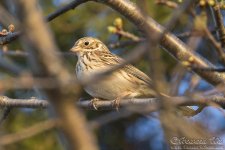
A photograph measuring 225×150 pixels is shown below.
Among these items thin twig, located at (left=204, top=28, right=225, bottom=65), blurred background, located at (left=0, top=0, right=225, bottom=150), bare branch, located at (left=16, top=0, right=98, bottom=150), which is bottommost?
blurred background, located at (left=0, top=0, right=225, bottom=150)

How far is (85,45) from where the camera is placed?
6.79m

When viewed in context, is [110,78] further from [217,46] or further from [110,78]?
[217,46]

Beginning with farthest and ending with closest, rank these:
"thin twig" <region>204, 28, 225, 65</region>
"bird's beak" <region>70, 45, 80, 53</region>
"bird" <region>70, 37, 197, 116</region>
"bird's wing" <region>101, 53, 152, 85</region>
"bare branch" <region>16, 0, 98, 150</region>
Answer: "bird's beak" <region>70, 45, 80, 53</region>
"bird's wing" <region>101, 53, 152, 85</region>
"bird" <region>70, 37, 197, 116</region>
"thin twig" <region>204, 28, 225, 65</region>
"bare branch" <region>16, 0, 98, 150</region>

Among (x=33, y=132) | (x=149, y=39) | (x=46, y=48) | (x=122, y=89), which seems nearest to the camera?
(x=46, y=48)

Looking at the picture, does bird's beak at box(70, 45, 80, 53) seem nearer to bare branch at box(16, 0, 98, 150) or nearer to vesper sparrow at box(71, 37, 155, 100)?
vesper sparrow at box(71, 37, 155, 100)

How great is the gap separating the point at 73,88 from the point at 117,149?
4.88 meters

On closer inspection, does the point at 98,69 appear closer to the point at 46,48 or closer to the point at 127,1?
the point at 127,1

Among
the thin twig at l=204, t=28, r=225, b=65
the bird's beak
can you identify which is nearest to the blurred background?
the bird's beak

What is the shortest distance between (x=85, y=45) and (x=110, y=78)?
88 centimetres

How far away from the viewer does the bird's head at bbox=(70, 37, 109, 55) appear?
672 centimetres

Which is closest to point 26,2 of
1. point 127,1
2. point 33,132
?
point 33,132

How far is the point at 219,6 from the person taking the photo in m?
3.86

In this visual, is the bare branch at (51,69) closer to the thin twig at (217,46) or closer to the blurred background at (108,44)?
the thin twig at (217,46)

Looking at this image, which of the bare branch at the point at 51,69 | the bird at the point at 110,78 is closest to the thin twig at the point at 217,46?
the bare branch at the point at 51,69
